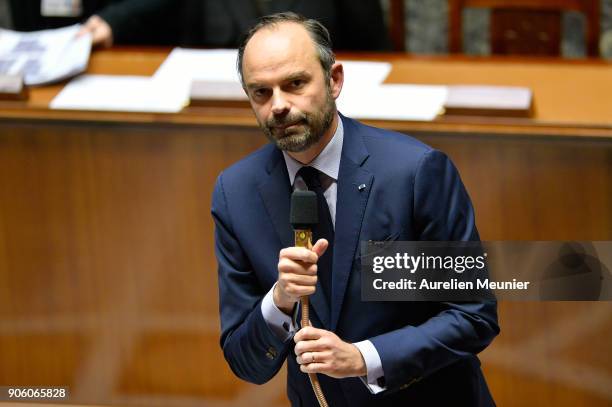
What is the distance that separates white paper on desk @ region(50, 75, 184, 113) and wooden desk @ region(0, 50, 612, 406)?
2 centimetres

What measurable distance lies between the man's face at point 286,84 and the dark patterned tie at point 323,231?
7 cm

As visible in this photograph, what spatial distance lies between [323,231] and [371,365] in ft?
0.51

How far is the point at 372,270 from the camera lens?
3.88 feet

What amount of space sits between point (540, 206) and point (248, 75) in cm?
99

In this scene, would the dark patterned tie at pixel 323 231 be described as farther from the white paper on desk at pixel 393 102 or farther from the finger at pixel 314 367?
the white paper on desk at pixel 393 102

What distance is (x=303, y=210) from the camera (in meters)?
1.06

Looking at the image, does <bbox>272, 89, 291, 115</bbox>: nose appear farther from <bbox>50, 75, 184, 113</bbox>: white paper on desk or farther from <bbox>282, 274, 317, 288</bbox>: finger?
<bbox>50, 75, 184, 113</bbox>: white paper on desk

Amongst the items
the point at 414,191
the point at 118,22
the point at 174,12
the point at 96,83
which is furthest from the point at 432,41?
the point at 414,191

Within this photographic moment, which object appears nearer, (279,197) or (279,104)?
(279,104)

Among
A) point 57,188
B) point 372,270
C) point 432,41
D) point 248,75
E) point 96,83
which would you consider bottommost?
point 432,41

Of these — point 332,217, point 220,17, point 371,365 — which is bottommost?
point 220,17

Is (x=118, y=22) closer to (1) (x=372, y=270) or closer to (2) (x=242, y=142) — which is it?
(2) (x=242, y=142)

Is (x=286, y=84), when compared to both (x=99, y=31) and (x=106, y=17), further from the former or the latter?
(x=106, y=17)

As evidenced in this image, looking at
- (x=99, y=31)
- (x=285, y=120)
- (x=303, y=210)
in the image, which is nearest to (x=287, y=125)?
(x=285, y=120)
